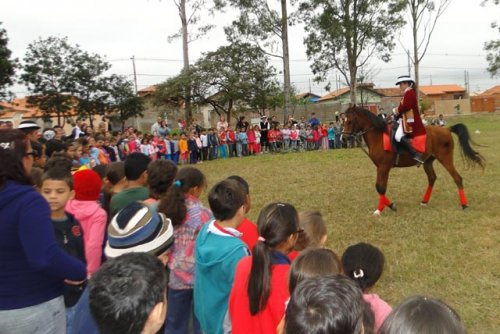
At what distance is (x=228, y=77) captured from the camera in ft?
90.7

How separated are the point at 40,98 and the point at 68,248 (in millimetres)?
21537

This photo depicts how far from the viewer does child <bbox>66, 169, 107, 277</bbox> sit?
3.10m

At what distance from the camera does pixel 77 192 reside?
3449mm

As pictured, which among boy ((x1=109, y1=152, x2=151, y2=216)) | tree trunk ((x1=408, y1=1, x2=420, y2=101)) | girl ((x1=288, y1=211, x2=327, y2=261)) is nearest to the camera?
girl ((x1=288, y1=211, x2=327, y2=261))

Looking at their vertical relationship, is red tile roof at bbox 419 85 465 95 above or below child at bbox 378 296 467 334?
above

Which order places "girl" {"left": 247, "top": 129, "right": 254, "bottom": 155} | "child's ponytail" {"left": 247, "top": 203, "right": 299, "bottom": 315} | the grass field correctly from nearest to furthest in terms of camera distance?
"child's ponytail" {"left": 247, "top": 203, "right": 299, "bottom": 315}, the grass field, "girl" {"left": 247, "top": 129, "right": 254, "bottom": 155}

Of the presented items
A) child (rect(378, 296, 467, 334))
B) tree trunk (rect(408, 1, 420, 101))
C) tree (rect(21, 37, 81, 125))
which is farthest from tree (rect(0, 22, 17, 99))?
tree trunk (rect(408, 1, 420, 101))

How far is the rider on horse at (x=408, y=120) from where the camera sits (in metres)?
7.99

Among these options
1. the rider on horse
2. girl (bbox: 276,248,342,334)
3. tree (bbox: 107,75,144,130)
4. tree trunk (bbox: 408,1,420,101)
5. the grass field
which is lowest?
the grass field

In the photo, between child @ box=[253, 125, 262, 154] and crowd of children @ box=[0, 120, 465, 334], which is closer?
crowd of children @ box=[0, 120, 465, 334]

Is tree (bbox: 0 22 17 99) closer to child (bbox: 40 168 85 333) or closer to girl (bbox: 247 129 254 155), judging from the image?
girl (bbox: 247 129 254 155)

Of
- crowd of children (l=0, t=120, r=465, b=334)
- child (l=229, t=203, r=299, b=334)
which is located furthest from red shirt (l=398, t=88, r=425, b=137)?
child (l=229, t=203, r=299, b=334)

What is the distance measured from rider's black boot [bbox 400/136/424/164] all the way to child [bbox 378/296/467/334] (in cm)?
685

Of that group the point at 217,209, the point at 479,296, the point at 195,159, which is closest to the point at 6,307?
the point at 217,209
